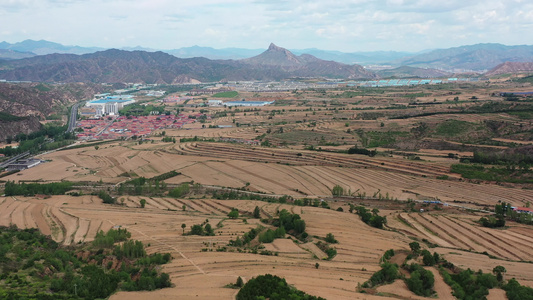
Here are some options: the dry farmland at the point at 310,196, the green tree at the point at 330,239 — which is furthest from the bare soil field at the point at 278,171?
the green tree at the point at 330,239

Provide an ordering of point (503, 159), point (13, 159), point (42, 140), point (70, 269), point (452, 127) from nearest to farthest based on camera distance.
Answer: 1. point (70, 269)
2. point (503, 159)
3. point (13, 159)
4. point (452, 127)
5. point (42, 140)

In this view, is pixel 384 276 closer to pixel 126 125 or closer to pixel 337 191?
pixel 337 191

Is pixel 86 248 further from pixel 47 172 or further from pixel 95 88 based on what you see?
A: pixel 95 88

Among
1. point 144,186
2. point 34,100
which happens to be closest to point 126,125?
point 34,100

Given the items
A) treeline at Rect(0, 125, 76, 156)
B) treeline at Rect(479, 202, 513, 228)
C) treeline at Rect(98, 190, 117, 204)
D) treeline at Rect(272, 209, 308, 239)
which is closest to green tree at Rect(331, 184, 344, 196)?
treeline at Rect(272, 209, 308, 239)

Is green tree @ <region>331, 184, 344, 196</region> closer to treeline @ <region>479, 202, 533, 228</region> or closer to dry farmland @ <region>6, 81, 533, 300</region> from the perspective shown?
dry farmland @ <region>6, 81, 533, 300</region>

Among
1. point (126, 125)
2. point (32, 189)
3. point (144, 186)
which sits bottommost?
point (144, 186)

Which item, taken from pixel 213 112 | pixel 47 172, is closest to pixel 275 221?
pixel 47 172

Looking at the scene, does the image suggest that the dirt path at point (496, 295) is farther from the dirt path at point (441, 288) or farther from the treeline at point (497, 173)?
the treeline at point (497, 173)
